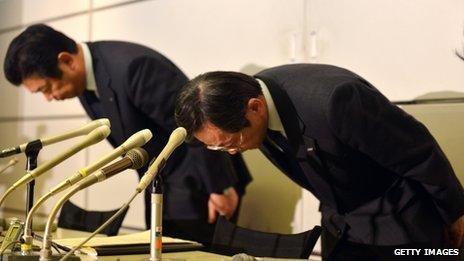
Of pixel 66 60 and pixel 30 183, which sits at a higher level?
pixel 66 60

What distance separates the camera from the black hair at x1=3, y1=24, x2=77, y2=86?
296 cm

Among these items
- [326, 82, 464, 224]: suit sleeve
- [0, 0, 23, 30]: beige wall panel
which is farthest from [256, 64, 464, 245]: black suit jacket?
[0, 0, 23, 30]: beige wall panel

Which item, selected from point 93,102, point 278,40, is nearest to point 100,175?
point 93,102

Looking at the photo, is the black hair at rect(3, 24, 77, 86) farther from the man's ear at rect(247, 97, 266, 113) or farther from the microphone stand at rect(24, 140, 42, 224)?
the man's ear at rect(247, 97, 266, 113)

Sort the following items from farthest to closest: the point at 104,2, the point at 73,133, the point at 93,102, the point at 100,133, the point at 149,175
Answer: the point at 104,2 < the point at 93,102 < the point at 73,133 < the point at 100,133 < the point at 149,175

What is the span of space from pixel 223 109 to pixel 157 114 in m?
0.97

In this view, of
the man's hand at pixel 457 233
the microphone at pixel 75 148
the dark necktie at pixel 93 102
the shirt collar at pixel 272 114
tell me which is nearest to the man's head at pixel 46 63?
the dark necktie at pixel 93 102

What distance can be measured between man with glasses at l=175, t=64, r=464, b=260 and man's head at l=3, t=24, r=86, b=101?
1.12 meters

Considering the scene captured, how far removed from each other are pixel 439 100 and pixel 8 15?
157 inches

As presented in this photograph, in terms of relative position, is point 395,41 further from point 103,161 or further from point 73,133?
point 103,161

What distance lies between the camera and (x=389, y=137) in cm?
203

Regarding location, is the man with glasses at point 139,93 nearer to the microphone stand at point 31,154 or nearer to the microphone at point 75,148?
the microphone stand at point 31,154

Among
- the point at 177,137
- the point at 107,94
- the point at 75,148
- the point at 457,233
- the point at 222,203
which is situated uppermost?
the point at 177,137

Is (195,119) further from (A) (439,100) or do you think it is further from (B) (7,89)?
(B) (7,89)
